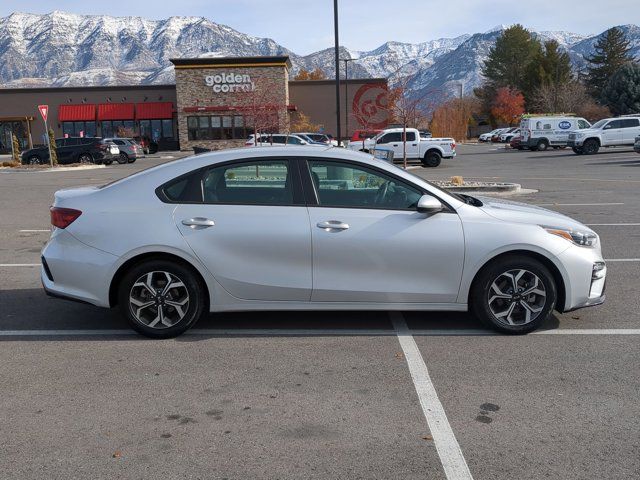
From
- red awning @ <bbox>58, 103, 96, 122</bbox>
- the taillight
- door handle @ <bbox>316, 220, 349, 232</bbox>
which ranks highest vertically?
red awning @ <bbox>58, 103, 96, 122</bbox>

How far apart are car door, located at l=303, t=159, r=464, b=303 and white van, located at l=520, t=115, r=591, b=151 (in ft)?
121

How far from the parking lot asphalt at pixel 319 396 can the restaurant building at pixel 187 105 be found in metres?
49.0

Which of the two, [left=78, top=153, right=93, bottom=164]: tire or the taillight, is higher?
the taillight

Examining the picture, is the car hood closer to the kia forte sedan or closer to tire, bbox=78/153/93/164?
the kia forte sedan

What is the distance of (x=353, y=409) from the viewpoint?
4.07 meters

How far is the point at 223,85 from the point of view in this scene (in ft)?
177

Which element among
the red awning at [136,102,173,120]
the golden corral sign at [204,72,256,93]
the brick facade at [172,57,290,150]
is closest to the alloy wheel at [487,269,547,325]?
the brick facade at [172,57,290,150]

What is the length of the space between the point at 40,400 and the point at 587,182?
18.6 metres

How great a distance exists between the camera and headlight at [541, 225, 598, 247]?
5.39 metres

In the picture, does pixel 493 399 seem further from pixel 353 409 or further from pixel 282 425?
pixel 282 425

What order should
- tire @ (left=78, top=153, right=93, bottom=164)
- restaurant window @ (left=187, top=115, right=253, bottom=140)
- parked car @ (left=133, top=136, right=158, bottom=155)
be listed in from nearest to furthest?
→ tire @ (left=78, top=153, right=93, bottom=164) → restaurant window @ (left=187, top=115, right=253, bottom=140) → parked car @ (left=133, top=136, right=158, bottom=155)

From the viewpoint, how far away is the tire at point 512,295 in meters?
5.31

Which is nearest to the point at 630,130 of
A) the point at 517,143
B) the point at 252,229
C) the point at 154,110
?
the point at 517,143

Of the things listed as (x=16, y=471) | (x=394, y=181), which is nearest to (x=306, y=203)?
(x=394, y=181)
